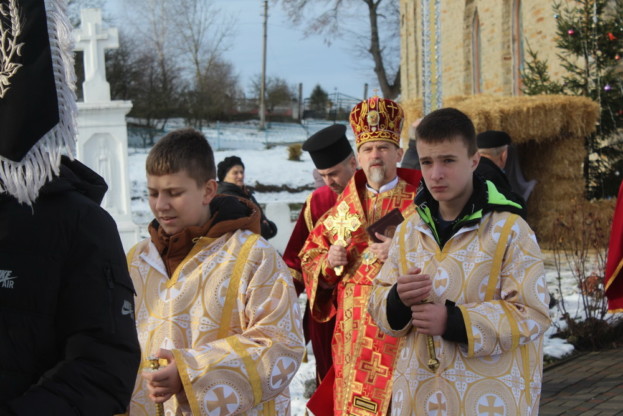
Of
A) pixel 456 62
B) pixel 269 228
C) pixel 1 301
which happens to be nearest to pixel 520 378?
pixel 1 301

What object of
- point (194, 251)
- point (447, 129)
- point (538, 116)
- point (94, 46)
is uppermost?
point (94, 46)

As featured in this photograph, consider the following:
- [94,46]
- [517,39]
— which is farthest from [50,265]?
[517,39]

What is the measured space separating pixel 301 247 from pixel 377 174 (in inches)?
37.6

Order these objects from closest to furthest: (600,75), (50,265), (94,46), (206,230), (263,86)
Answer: (50,265), (206,230), (94,46), (600,75), (263,86)

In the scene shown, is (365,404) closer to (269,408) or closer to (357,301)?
(357,301)

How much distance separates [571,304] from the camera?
28.5 ft

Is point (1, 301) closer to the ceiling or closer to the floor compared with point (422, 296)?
closer to the ceiling

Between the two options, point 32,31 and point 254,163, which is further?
point 254,163

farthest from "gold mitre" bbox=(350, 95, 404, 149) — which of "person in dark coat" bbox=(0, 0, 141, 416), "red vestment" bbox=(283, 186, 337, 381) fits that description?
"person in dark coat" bbox=(0, 0, 141, 416)

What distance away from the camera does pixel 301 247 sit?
5.12 meters

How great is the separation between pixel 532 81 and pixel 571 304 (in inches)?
267

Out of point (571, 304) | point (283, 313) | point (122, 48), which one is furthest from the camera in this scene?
point (122, 48)

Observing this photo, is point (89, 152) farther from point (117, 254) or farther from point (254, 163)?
point (254, 163)

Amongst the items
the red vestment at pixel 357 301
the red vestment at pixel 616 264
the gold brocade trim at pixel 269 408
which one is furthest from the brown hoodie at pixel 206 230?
the red vestment at pixel 616 264
